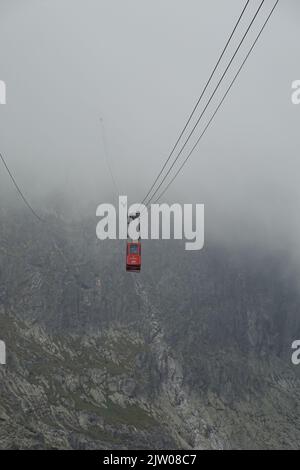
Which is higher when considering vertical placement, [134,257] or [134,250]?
[134,250]

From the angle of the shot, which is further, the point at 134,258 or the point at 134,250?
the point at 134,250

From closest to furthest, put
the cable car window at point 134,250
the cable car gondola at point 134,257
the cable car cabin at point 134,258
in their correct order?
1. the cable car gondola at point 134,257
2. the cable car cabin at point 134,258
3. the cable car window at point 134,250

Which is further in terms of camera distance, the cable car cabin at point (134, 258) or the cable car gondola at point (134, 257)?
the cable car cabin at point (134, 258)

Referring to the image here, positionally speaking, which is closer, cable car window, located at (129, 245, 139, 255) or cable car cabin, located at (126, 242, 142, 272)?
cable car cabin, located at (126, 242, 142, 272)

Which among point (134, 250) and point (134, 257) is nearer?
point (134, 257)

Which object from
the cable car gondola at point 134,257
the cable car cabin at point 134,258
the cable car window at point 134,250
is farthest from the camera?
the cable car window at point 134,250

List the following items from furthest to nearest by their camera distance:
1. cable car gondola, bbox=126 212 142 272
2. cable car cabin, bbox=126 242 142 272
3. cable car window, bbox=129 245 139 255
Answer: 1. cable car window, bbox=129 245 139 255
2. cable car cabin, bbox=126 242 142 272
3. cable car gondola, bbox=126 212 142 272

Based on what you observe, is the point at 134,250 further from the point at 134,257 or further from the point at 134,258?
the point at 134,258

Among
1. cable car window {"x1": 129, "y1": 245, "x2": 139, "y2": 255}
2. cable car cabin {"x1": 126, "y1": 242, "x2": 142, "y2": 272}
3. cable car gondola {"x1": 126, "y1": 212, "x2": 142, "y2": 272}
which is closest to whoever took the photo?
cable car gondola {"x1": 126, "y1": 212, "x2": 142, "y2": 272}

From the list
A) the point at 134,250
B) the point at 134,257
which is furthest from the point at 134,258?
the point at 134,250

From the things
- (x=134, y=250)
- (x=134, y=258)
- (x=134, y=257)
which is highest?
(x=134, y=250)
